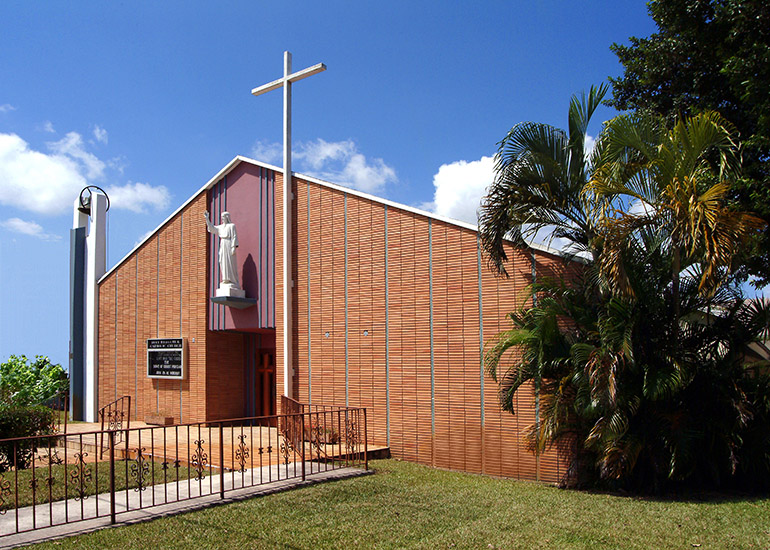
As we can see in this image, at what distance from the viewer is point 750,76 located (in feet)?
33.2

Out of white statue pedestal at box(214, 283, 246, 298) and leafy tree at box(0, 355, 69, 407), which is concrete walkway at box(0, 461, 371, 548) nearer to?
white statue pedestal at box(214, 283, 246, 298)

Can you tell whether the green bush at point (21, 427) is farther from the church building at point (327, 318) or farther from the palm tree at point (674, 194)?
the palm tree at point (674, 194)

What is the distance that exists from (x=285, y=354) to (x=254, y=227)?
347cm

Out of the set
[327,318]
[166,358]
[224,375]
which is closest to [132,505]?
[327,318]

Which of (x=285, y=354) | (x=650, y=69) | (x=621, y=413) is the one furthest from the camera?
(x=285, y=354)

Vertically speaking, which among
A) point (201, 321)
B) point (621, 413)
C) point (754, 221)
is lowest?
point (621, 413)

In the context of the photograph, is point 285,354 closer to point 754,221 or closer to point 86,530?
point 86,530

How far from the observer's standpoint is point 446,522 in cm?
739

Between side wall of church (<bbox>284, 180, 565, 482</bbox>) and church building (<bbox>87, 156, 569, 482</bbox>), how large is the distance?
3 centimetres

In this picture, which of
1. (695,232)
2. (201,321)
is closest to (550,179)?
(695,232)

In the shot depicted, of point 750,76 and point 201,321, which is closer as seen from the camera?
point 750,76

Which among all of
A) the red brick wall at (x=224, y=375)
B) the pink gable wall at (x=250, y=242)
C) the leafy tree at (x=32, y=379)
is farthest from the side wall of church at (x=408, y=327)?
the leafy tree at (x=32, y=379)

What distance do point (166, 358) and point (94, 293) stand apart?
4.23 metres

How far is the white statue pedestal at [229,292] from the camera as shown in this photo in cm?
1530
